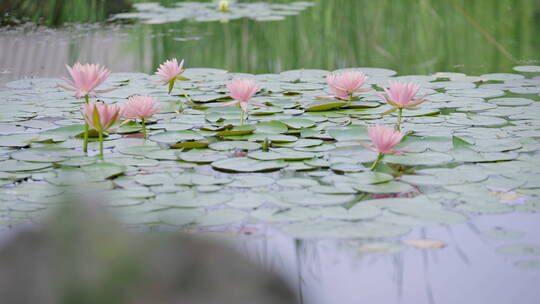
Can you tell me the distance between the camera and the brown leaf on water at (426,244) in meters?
1.56

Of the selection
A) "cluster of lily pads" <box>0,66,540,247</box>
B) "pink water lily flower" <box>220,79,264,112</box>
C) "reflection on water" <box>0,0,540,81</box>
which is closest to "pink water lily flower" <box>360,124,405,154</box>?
"cluster of lily pads" <box>0,66,540,247</box>

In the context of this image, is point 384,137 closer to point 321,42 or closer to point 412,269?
point 412,269

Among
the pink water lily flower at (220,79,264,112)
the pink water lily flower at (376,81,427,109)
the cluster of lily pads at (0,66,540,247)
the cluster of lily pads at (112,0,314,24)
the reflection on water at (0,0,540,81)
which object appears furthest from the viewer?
the cluster of lily pads at (112,0,314,24)

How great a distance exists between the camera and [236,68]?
142 inches

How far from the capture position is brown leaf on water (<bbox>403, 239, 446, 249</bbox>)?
156 centimetres

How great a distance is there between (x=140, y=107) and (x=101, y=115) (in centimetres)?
20

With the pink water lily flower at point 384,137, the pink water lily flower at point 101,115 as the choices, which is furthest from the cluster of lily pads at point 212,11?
the pink water lily flower at point 384,137

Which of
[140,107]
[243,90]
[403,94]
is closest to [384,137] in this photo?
[403,94]

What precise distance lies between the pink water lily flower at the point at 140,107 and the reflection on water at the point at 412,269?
2.77 feet

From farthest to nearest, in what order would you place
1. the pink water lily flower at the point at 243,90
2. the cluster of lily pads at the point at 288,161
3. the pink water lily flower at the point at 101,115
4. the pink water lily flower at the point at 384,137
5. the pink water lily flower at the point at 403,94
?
the pink water lily flower at the point at 243,90, the pink water lily flower at the point at 403,94, the pink water lily flower at the point at 101,115, the pink water lily flower at the point at 384,137, the cluster of lily pads at the point at 288,161

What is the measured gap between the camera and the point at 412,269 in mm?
1472

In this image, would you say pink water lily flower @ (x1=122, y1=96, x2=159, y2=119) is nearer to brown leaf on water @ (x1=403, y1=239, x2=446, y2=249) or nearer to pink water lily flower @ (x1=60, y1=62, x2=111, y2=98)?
pink water lily flower @ (x1=60, y1=62, x2=111, y2=98)

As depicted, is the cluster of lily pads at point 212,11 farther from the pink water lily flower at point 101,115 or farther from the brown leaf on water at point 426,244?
the brown leaf on water at point 426,244

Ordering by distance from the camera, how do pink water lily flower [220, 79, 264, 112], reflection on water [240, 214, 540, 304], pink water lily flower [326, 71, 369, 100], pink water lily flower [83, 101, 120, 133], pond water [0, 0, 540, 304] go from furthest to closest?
pink water lily flower [326, 71, 369, 100]
pink water lily flower [220, 79, 264, 112]
pink water lily flower [83, 101, 120, 133]
pond water [0, 0, 540, 304]
reflection on water [240, 214, 540, 304]
